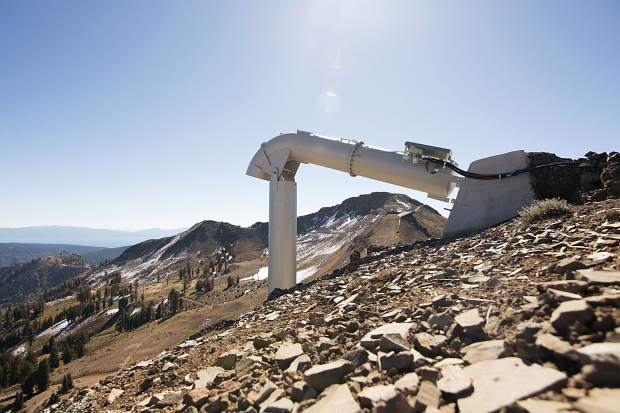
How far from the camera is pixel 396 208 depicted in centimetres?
13575

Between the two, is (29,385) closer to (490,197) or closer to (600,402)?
(490,197)

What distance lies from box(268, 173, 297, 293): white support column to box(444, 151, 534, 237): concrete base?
6.91 meters

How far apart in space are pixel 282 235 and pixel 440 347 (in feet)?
44.0

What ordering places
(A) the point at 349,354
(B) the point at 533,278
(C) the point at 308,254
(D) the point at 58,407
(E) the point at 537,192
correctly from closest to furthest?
(A) the point at 349,354, (B) the point at 533,278, (D) the point at 58,407, (E) the point at 537,192, (C) the point at 308,254

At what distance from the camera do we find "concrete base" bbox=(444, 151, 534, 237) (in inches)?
584

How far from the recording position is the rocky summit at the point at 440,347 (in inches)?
147

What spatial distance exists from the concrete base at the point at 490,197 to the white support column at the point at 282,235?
6.91 m

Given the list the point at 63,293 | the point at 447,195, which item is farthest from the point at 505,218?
the point at 63,293

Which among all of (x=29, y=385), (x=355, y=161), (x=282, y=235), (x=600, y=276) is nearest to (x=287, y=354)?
(x=600, y=276)

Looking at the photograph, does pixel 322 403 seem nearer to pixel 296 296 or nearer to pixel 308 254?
pixel 296 296

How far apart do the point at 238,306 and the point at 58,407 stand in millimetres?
34798

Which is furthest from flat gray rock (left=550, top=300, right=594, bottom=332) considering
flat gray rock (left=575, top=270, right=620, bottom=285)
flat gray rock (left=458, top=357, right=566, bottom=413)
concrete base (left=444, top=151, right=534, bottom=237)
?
concrete base (left=444, top=151, right=534, bottom=237)

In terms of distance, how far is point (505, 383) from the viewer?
12.3 feet

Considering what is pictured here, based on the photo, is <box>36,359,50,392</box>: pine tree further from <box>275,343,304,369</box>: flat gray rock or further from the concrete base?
<box>275,343,304,369</box>: flat gray rock
